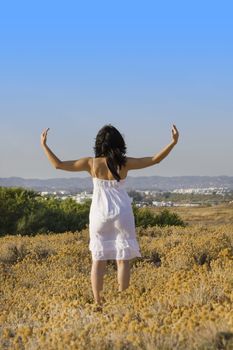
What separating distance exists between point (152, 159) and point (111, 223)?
0.81 meters

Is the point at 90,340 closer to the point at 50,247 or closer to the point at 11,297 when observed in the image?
the point at 11,297

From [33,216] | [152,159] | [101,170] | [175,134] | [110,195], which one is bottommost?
[33,216]

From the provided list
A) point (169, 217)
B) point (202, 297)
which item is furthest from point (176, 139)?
point (169, 217)

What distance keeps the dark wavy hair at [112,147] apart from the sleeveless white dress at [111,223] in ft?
0.56

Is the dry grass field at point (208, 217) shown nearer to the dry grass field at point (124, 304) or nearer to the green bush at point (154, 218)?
the green bush at point (154, 218)

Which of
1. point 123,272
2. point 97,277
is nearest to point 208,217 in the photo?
point 123,272

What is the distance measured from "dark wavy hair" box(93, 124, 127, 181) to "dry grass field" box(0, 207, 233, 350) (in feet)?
4.33

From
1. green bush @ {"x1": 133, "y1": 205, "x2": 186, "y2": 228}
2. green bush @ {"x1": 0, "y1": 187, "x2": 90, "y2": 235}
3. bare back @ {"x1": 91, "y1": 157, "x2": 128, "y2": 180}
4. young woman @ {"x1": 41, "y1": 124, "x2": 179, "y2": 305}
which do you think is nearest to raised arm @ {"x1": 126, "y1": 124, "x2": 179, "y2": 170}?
young woman @ {"x1": 41, "y1": 124, "x2": 179, "y2": 305}

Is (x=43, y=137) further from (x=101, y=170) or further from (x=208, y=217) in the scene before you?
(x=208, y=217)

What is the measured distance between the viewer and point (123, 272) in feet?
24.4

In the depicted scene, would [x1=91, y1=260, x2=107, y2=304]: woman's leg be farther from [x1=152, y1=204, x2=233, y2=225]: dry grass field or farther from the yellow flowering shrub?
[x1=152, y1=204, x2=233, y2=225]: dry grass field

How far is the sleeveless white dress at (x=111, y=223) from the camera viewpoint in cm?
714

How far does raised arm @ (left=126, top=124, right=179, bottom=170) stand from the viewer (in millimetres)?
7234

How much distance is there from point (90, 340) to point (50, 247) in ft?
25.6
